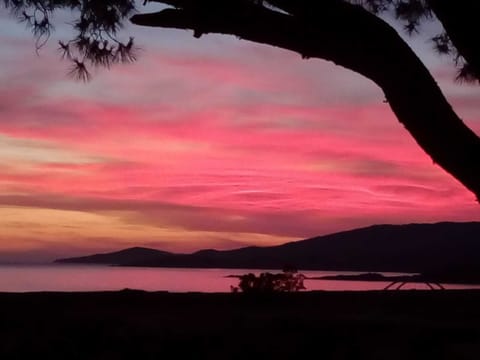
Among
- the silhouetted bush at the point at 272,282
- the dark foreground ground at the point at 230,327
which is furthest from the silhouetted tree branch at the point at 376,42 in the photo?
the silhouetted bush at the point at 272,282

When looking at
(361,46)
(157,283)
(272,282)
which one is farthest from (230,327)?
(157,283)

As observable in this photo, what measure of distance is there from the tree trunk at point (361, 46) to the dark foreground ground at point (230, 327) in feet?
7.26

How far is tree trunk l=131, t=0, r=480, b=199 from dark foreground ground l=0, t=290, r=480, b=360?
7.26 feet

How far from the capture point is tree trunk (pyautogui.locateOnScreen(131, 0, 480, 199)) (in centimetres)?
416

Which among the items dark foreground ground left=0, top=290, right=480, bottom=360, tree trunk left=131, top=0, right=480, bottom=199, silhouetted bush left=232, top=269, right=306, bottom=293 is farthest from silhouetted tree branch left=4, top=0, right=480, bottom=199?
silhouetted bush left=232, top=269, right=306, bottom=293

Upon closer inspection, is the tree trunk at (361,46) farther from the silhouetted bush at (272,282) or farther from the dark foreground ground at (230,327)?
the silhouetted bush at (272,282)

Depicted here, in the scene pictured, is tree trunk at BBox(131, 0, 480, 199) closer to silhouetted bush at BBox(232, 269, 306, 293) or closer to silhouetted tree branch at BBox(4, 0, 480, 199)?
silhouetted tree branch at BBox(4, 0, 480, 199)

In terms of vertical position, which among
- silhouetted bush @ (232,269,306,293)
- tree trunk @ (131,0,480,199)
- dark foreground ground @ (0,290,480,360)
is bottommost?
dark foreground ground @ (0,290,480,360)

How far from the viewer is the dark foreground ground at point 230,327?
6.00 metres

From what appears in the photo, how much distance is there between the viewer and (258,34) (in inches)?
172

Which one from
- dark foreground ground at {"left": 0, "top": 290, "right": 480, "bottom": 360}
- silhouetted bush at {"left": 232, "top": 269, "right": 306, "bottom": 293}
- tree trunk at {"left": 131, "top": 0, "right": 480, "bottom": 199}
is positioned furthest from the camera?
silhouetted bush at {"left": 232, "top": 269, "right": 306, "bottom": 293}

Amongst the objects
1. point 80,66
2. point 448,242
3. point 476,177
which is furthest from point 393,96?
point 448,242

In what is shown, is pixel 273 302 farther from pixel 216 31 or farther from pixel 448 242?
pixel 448 242

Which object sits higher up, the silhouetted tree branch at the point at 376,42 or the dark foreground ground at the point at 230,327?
the silhouetted tree branch at the point at 376,42
